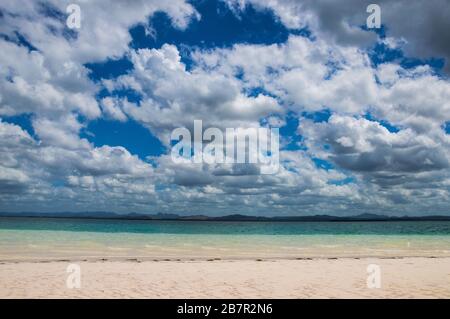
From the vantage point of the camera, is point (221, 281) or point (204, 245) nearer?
point (221, 281)

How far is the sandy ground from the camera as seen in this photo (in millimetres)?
11656

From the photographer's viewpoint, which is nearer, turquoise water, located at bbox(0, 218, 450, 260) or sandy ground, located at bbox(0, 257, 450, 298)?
sandy ground, located at bbox(0, 257, 450, 298)

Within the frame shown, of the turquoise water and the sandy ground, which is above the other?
the sandy ground

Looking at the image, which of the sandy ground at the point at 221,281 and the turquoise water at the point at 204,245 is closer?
the sandy ground at the point at 221,281

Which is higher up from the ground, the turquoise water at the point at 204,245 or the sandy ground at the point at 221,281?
the sandy ground at the point at 221,281

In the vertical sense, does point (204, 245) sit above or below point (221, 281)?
below

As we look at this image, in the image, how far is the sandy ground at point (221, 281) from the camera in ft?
38.2

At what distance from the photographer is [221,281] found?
1399cm

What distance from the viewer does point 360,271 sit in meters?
16.7
